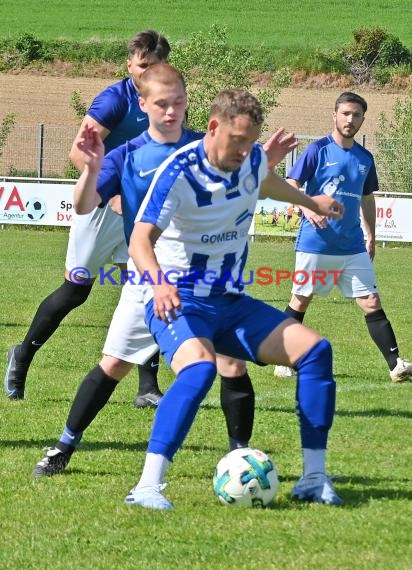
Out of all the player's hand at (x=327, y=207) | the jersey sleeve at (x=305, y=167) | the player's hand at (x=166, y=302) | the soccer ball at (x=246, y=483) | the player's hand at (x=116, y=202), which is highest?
the player's hand at (x=327, y=207)

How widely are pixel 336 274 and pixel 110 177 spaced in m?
3.72

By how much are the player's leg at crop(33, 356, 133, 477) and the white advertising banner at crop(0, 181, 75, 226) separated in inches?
748

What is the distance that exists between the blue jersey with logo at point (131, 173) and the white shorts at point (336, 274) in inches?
133

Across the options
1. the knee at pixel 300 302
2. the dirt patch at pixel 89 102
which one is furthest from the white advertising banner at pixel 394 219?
the dirt patch at pixel 89 102

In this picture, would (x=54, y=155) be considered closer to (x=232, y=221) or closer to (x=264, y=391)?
(x=264, y=391)

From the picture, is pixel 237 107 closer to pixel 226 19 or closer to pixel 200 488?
pixel 200 488

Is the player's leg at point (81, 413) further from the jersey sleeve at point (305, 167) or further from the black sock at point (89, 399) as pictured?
the jersey sleeve at point (305, 167)

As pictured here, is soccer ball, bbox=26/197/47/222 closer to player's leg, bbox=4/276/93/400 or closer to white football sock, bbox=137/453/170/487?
player's leg, bbox=4/276/93/400

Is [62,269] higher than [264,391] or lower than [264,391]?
lower

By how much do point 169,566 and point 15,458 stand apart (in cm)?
202

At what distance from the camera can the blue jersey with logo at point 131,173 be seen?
530 centimetres

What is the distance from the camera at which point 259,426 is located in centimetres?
668

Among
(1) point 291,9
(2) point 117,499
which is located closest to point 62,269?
(2) point 117,499

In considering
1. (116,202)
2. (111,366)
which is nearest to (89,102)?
(116,202)
